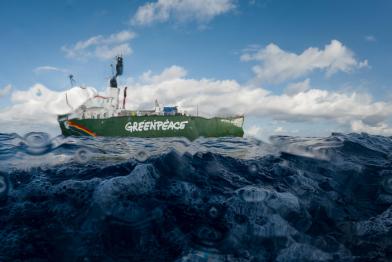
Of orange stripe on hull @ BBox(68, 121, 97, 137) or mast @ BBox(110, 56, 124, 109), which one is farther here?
mast @ BBox(110, 56, 124, 109)

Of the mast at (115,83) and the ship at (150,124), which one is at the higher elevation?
the mast at (115,83)

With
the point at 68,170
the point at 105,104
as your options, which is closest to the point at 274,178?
the point at 68,170

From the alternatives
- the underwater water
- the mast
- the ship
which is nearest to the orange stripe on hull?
the ship

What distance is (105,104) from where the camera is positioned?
3806cm

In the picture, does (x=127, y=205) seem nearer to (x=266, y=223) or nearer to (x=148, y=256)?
(x=148, y=256)

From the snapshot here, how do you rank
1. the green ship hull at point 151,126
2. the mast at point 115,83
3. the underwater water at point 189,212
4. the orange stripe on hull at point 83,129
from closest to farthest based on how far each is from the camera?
the underwater water at point 189,212, the green ship hull at point 151,126, the orange stripe on hull at point 83,129, the mast at point 115,83

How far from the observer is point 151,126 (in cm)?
3231

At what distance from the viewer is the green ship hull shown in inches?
1273

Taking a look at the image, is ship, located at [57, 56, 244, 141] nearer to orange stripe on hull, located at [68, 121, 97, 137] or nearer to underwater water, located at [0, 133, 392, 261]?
orange stripe on hull, located at [68, 121, 97, 137]

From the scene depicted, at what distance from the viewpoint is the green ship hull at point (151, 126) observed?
32.3 metres

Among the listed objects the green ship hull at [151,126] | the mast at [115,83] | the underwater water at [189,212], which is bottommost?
the underwater water at [189,212]

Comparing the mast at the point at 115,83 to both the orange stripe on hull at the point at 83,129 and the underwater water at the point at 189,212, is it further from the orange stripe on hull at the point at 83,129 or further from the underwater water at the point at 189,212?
the underwater water at the point at 189,212

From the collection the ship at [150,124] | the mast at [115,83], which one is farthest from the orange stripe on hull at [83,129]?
the mast at [115,83]

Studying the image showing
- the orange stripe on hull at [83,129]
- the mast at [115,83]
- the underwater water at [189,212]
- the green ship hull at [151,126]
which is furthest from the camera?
the mast at [115,83]
